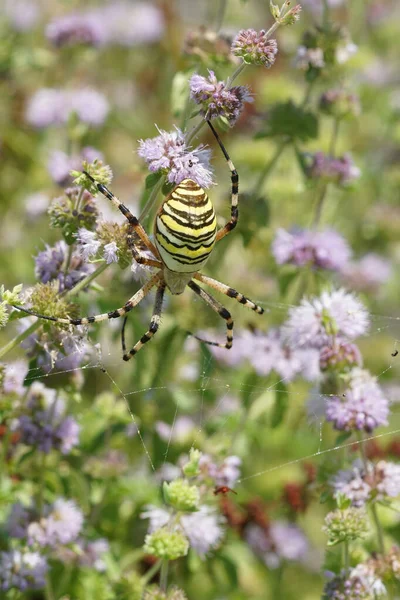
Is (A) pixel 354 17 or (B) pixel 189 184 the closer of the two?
(B) pixel 189 184

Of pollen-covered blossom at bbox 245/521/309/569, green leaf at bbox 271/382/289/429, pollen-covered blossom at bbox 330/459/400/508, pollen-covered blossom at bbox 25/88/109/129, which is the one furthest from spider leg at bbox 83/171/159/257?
pollen-covered blossom at bbox 25/88/109/129

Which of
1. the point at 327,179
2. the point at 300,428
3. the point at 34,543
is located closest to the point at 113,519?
the point at 34,543

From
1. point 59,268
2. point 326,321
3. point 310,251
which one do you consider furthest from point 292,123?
point 59,268

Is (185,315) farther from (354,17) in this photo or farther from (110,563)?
(354,17)

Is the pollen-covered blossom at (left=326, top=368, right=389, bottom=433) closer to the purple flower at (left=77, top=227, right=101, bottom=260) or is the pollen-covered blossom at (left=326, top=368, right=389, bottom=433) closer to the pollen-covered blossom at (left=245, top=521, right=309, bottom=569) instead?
the purple flower at (left=77, top=227, right=101, bottom=260)

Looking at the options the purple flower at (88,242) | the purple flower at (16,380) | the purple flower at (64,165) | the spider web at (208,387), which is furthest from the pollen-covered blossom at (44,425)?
the purple flower at (64,165)

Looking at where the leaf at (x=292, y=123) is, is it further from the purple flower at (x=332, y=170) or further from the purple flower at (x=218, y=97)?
the purple flower at (x=218, y=97)
